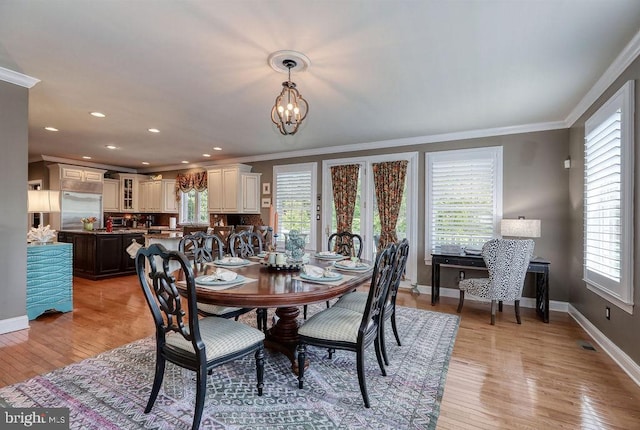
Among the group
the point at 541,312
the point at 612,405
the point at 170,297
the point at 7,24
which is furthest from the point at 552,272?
the point at 7,24

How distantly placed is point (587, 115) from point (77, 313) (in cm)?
637

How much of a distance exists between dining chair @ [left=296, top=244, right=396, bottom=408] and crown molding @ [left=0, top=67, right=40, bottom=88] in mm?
3533

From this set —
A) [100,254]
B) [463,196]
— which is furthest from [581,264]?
[100,254]

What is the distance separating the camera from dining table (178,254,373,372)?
1781mm

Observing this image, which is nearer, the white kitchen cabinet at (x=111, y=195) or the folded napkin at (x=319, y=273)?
the folded napkin at (x=319, y=273)

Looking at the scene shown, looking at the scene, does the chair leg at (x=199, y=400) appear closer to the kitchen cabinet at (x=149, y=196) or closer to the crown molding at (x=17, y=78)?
the crown molding at (x=17, y=78)

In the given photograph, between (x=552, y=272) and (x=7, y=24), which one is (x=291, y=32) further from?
(x=552, y=272)

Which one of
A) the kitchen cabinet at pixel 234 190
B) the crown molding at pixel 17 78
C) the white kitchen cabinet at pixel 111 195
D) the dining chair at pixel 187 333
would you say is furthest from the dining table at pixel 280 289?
the white kitchen cabinet at pixel 111 195

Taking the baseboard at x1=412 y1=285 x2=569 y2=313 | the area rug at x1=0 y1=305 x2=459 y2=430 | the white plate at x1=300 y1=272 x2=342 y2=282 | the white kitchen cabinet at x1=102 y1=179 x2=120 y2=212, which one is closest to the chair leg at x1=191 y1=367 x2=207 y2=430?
the area rug at x1=0 y1=305 x2=459 y2=430

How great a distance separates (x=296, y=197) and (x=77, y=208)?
5094mm

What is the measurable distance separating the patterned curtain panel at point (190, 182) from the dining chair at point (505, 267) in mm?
6084

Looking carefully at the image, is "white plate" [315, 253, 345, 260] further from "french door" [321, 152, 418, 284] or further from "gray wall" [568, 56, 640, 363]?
"gray wall" [568, 56, 640, 363]

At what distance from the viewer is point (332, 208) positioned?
5.80 meters

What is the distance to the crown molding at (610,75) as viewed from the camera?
2330 millimetres
